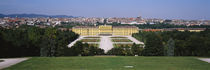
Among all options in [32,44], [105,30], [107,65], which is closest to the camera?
[107,65]

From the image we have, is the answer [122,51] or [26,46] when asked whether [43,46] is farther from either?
[122,51]

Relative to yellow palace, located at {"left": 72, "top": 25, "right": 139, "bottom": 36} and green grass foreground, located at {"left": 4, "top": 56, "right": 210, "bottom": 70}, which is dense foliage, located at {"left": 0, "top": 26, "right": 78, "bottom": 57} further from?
yellow palace, located at {"left": 72, "top": 25, "right": 139, "bottom": 36}

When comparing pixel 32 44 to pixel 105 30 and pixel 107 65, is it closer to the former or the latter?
pixel 107 65

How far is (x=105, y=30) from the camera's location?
67438 millimetres

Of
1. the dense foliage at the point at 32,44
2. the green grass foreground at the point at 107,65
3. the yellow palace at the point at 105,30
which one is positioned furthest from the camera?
the yellow palace at the point at 105,30

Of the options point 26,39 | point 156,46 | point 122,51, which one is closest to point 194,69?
point 156,46

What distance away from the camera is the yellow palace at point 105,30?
64838 mm

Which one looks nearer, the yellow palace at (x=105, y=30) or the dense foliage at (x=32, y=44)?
the dense foliage at (x=32, y=44)

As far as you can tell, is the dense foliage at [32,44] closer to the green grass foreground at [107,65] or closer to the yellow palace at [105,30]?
the green grass foreground at [107,65]

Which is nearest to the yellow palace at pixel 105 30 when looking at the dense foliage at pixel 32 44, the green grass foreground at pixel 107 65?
the dense foliage at pixel 32 44

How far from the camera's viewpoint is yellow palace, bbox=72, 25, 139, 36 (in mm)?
64838

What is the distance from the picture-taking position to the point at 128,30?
66188 millimetres

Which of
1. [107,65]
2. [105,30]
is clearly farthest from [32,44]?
[105,30]

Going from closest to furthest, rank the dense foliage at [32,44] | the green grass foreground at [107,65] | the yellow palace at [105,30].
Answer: the green grass foreground at [107,65] → the dense foliage at [32,44] → the yellow palace at [105,30]
